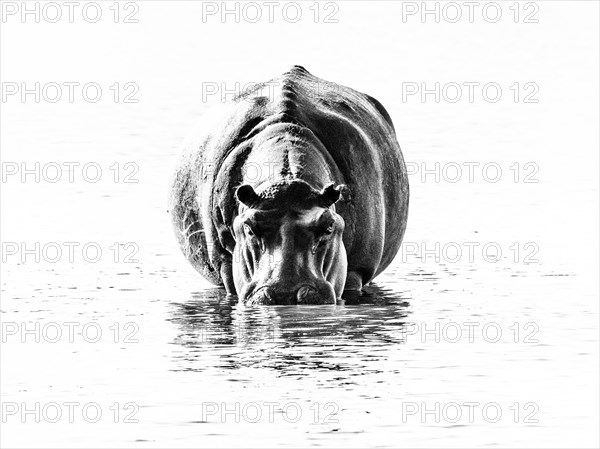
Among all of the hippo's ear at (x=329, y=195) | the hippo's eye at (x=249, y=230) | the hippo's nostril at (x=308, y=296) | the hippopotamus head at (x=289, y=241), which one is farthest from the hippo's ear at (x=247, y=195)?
the hippo's nostril at (x=308, y=296)

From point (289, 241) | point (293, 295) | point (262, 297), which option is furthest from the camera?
point (289, 241)

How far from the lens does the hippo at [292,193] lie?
49.9ft

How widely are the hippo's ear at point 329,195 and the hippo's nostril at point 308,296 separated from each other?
0.78m

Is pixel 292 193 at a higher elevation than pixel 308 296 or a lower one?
higher

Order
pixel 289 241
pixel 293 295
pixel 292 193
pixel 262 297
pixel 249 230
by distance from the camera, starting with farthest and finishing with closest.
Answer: pixel 249 230 < pixel 292 193 < pixel 289 241 < pixel 262 297 < pixel 293 295

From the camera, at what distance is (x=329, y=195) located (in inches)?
602

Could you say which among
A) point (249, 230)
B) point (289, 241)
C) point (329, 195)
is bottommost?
point (289, 241)

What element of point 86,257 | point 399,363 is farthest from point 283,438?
point 86,257

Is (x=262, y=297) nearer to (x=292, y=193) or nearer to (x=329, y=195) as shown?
(x=292, y=193)

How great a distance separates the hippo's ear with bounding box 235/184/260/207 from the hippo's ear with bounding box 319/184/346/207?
20.5 inches

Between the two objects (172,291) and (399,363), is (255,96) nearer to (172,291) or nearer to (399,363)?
(172,291)

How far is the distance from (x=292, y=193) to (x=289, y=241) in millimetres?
413

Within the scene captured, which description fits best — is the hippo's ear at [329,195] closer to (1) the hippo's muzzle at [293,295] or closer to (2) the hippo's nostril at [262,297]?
(1) the hippo's muzzle at [293,295]

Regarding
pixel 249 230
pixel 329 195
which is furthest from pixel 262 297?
pixel 329 195
